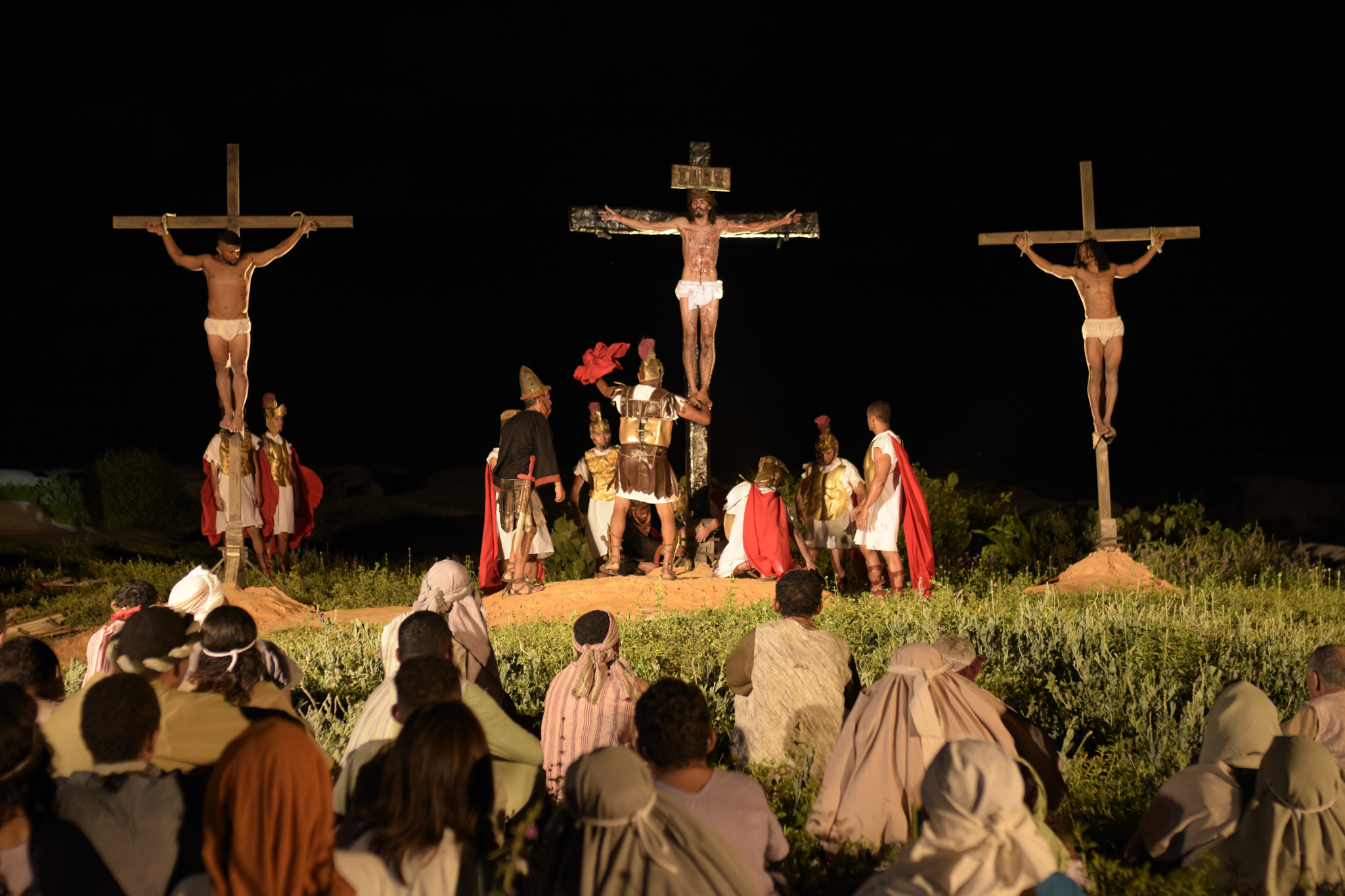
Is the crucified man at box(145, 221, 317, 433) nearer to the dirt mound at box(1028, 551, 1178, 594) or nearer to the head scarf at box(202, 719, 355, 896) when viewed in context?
the dirt mound at box(1028, 551, 1178, 594)

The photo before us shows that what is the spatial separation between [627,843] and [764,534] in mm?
7367

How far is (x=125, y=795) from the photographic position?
10.1ft

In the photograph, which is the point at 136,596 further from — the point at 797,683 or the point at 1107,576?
the point at 1107,576

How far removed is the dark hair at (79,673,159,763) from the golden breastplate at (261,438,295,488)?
9492mm

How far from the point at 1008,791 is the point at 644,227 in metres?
8.74

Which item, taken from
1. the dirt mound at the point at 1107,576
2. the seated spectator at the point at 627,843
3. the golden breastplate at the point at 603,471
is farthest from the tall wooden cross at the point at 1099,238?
the seated spectator at the point at 627,843

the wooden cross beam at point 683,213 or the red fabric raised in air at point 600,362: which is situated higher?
the wooden cross beam at point 683,213

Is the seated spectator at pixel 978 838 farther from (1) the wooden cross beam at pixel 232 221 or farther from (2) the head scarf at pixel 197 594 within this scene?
(1) the wooden cross beam at pixel 232 221

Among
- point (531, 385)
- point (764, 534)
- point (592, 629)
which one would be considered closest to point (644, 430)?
point (531, 385)

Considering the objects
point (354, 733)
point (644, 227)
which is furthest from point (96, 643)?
point (644, 227)

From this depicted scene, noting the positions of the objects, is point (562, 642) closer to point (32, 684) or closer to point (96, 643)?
point (96, 643)

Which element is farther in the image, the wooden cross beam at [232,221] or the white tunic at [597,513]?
the white tunic at [597,513]

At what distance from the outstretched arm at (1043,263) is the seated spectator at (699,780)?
305 inches

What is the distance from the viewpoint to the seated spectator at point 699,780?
3.17 meters
